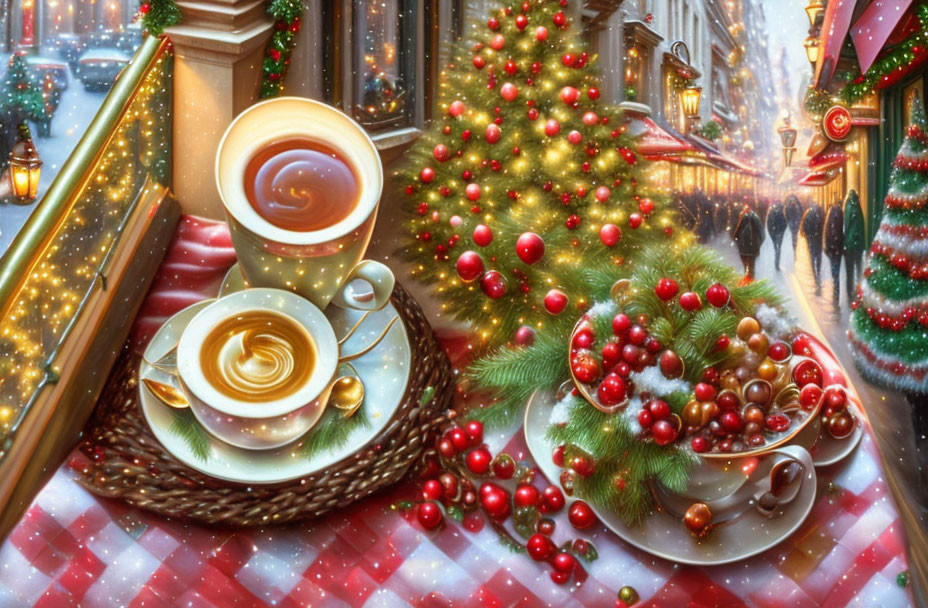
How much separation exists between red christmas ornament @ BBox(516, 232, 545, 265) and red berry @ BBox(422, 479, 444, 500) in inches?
12.1

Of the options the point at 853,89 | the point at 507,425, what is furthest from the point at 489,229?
the point at 853,89

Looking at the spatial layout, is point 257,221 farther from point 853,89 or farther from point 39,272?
point 853,89

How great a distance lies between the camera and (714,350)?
1004mm

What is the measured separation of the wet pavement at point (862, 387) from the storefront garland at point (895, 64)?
220mm

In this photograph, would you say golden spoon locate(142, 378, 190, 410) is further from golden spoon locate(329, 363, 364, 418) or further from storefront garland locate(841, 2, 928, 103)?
storefront garland locate(841, 2, 928, 103)

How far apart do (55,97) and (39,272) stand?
32cm

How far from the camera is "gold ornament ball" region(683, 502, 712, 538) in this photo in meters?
0.99

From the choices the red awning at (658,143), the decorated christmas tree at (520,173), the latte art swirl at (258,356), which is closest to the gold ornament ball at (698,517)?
the decorated christmas tree at (520,173)

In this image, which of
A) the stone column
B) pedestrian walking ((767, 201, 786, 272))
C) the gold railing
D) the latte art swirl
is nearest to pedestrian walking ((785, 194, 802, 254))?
pedestrian walking ((767, 201, 786, 272))

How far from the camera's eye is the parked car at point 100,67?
1296 millimetres

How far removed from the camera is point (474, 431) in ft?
3.68

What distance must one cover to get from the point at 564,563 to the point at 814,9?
84 centimetres

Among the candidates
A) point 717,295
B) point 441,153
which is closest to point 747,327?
point 717,295

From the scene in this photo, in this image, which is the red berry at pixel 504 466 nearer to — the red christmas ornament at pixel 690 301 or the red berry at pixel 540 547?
the red berry at pixel 540 547
